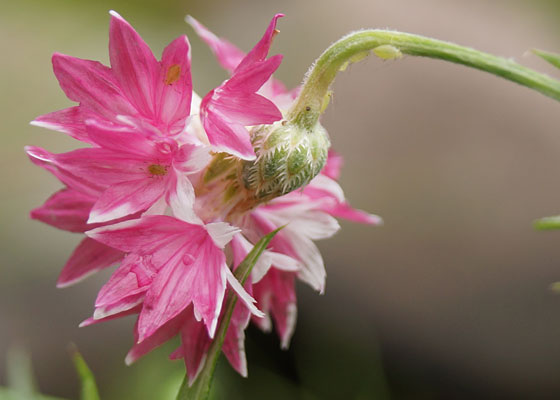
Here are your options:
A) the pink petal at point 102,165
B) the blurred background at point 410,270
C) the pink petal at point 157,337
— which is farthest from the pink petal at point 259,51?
the blurred background at point 410,270

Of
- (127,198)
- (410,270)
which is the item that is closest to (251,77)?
(127,198)

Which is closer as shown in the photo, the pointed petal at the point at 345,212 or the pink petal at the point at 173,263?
the pink petal at the point at 173,263

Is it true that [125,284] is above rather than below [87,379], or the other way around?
above

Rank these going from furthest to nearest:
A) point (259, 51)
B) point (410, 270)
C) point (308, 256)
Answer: point (410, 270) < point (308, 256) < point (259, 51)

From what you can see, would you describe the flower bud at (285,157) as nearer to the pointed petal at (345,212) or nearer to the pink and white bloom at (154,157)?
the pink and white bloom at (154,157)

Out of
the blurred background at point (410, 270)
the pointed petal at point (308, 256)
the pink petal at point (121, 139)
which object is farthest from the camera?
the blurred background at point (410, 270)

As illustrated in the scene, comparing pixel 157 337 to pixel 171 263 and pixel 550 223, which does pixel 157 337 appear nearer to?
pixel 171 263

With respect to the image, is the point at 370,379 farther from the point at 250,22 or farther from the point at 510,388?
the point at 250,22
